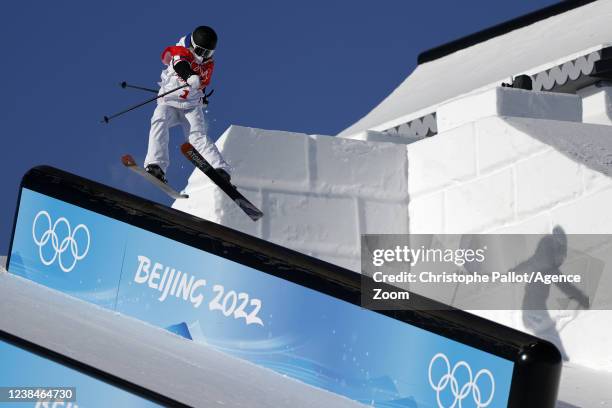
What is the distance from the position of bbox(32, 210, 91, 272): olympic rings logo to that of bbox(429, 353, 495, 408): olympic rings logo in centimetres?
222

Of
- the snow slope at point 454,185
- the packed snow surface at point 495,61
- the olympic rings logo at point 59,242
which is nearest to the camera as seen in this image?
the olympic rings logo at point 59,242

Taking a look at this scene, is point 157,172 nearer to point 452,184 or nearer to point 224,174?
point 224,174

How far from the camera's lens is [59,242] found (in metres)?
6.47

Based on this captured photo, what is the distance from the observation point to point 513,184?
8.60 meters

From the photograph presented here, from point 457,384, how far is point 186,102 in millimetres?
3834

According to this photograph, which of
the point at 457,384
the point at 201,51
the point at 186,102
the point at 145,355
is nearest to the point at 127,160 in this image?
the point at 186,102

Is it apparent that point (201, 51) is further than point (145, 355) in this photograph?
Yes

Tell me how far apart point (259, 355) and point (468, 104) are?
4288 millimetres

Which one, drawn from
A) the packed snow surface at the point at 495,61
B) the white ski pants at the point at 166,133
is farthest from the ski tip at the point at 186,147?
the packed snow surface at the point at 495,61

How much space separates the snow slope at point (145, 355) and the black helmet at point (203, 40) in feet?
8.04

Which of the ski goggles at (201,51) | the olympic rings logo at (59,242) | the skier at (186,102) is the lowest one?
the olympic rings logo at (59,242)

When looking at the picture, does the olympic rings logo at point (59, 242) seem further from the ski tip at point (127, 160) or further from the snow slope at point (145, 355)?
the ski tip at point (127, 160)

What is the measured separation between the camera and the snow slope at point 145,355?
180 inches

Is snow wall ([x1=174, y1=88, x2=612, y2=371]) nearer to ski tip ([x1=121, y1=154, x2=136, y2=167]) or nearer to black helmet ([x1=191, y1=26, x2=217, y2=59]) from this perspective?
ski tip ([x1=121, y1=154, x2=136, y2=167])
